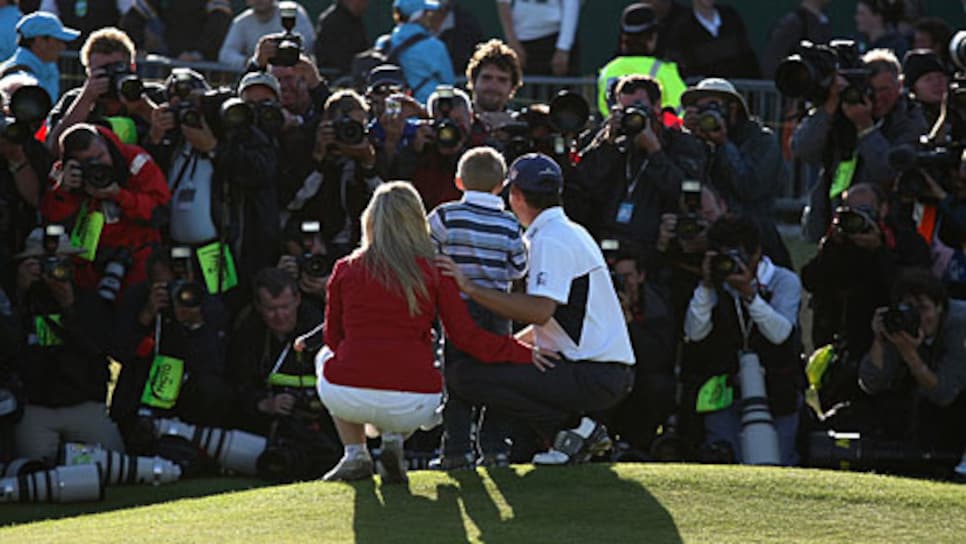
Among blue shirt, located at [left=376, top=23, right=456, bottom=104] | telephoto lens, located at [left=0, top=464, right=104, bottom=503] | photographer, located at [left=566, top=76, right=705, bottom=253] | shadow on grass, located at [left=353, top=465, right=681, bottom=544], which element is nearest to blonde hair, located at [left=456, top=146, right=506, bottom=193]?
shadow on grass, located at [left=353, top=465, right=681, bottom=544]

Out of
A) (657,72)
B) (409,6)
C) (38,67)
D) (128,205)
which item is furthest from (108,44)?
(657,72)

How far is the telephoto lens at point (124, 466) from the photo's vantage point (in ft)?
41.8

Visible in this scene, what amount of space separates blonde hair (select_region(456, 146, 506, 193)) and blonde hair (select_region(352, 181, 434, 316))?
2.61ft

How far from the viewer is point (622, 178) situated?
552 inches

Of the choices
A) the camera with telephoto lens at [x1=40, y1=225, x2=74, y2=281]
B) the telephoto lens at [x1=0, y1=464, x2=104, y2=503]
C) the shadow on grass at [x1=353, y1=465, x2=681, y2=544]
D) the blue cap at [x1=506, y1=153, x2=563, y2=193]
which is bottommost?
the telephoto lens at [x1=0, y1=464, x2=104, y2=503]

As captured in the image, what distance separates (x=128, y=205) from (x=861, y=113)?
431cm

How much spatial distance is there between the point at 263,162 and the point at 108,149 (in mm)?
887

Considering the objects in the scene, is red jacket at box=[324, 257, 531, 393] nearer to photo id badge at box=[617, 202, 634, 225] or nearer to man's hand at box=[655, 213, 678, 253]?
man's hand at box=[655, 213, 678, 253]

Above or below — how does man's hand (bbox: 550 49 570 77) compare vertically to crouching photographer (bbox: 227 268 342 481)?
above

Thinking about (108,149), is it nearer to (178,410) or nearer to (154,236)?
(154,236)

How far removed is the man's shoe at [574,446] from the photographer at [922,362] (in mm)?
2243

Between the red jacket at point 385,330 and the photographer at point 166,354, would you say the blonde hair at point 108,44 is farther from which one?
the red jacket at point 385,330

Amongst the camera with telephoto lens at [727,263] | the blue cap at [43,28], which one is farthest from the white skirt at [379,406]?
the blue cap at [43,28]

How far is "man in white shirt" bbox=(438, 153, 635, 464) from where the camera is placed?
11.2 metres
